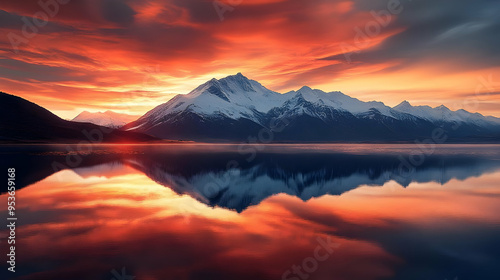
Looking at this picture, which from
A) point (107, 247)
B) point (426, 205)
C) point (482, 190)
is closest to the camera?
point (107, 247)

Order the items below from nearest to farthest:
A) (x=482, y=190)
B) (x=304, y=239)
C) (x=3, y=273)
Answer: (x=3, y=273), (x=304, y=239), (x=482, y=190)

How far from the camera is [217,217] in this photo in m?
28.2

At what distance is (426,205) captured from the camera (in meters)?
33.8

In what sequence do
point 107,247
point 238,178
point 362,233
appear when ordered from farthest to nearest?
point 238,178 < point 362,233 < point 107,247

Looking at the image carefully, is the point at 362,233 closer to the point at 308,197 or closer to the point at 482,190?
the point at 308,197

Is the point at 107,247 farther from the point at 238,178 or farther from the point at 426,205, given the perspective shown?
the point at 238,178

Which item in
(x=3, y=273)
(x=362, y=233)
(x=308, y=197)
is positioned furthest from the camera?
(x=308, y=197)

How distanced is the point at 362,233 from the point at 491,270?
8.01 m

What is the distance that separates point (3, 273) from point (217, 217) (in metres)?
A: 15.8

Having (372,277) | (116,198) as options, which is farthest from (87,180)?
(372,277)

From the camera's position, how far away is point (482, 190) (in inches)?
1713

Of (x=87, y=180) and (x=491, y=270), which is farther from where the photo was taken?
(x=87, y=180)

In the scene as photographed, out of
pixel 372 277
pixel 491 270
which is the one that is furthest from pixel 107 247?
pixel 491 270

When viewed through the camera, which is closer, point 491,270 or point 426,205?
point 491,270
